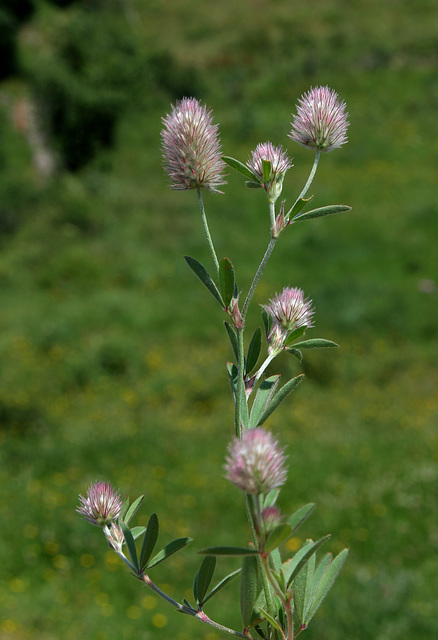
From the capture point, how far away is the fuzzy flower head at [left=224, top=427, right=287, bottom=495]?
1.71 ft

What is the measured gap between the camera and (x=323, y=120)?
702 millimetres

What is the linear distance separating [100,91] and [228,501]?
11890 mm

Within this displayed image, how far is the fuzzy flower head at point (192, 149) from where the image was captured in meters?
0.67

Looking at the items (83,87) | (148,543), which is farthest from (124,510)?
(83,87)

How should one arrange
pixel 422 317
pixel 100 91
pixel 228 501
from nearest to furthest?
1. pixel 228 501
2. pixel 422 317
3. pixel 100 91

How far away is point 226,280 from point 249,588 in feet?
1.04

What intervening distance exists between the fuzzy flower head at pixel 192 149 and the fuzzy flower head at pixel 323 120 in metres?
0.09

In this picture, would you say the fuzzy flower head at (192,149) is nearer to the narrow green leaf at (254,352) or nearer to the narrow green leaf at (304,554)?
the narrow green leaf at (254,352)

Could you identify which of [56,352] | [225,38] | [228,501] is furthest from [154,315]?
[225,38]

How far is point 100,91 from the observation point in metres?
15.0

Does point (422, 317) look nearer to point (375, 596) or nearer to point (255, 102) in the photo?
point (375, 596)

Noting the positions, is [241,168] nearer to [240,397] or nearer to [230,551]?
[240,397]

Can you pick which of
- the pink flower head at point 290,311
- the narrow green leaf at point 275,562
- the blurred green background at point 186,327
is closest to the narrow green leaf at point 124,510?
the narrow green leaf at point 275,562

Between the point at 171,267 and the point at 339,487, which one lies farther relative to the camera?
the point at 171,267
